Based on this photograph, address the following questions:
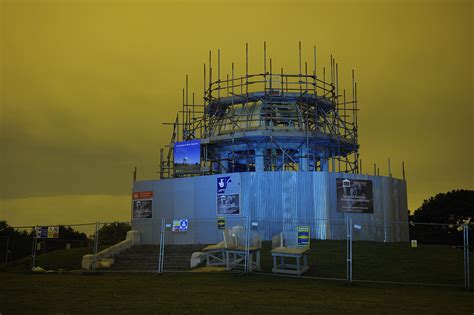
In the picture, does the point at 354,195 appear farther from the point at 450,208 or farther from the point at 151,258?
the point at 450,208

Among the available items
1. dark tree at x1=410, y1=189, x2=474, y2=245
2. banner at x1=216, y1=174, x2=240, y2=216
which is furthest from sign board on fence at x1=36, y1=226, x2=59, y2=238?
dark tree at x1=410, y1=189, x2=474, y2=245

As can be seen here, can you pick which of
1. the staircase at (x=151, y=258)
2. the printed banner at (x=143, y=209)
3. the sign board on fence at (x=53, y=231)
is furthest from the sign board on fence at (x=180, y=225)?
the sign board on fence at (x=53, y=231)

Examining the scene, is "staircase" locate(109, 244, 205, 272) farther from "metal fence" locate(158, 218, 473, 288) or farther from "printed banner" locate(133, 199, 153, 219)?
"printed banner" locate(133, 199, 153, 219)

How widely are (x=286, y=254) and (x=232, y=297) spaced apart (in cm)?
684

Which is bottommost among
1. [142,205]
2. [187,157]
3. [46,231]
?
[46,231]

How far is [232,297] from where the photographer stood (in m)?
15.3

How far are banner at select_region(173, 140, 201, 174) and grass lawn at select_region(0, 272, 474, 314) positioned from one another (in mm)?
23862

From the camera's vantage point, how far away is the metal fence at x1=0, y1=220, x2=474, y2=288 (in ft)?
72.7

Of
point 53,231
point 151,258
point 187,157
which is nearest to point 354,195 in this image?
point 151,258

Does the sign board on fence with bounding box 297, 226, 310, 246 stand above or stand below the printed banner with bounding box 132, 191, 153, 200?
below

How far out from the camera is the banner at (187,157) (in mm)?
44625

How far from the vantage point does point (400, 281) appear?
68.3 feet

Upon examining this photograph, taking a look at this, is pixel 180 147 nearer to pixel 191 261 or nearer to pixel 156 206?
pixel 156 206

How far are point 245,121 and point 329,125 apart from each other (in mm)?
7316
